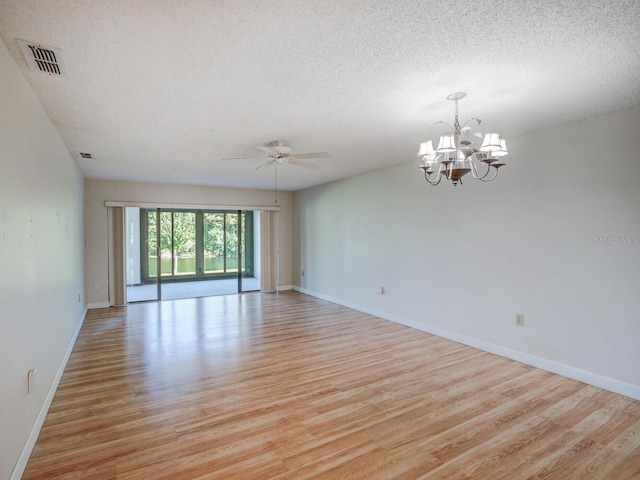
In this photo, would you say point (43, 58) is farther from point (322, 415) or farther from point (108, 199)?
point (108, 199)

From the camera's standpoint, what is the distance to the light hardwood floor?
79.3 inches

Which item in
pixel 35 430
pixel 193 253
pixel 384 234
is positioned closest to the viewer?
pixel 35 430

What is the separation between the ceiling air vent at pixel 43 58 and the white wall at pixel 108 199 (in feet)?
15.7

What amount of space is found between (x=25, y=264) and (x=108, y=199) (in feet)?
15.9

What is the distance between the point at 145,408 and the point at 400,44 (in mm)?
3179

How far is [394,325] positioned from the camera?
5090 millimetres

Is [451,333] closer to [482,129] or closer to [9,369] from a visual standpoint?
[482,129]

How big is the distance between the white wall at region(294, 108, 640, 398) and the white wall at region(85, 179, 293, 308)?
3599mm

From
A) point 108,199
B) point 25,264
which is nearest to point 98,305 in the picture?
point 108,199

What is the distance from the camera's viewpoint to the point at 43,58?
6.52 ft

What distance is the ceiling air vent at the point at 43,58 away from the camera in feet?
6.12

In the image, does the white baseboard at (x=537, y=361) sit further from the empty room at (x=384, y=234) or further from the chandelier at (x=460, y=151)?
the chandelier at (x=460, y=151)

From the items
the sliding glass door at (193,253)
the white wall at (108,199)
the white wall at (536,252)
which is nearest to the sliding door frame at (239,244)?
the white wall at (108,199)

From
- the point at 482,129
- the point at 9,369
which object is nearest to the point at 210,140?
the point at 9,369
